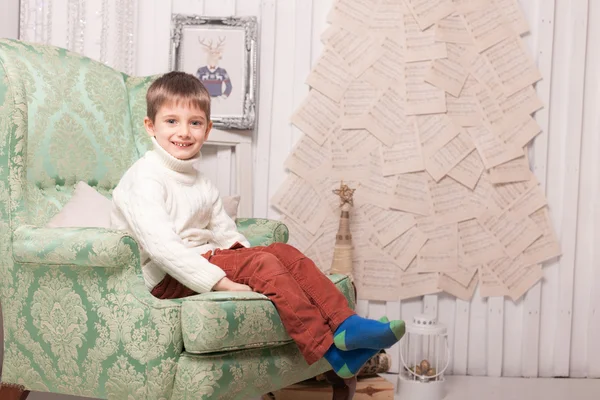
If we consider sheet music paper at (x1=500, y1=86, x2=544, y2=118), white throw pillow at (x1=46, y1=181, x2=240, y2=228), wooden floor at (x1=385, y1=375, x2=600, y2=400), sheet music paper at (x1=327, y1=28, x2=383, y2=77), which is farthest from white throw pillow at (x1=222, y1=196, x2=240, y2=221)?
sheet music paper at (x1=500, y1=86, x2=544, y2=118)

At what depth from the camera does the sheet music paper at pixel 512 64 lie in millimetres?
3346

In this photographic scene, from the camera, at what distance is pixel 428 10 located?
10.8 feet

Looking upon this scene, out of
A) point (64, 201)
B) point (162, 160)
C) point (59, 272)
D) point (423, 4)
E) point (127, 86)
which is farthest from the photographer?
point (423, 4)

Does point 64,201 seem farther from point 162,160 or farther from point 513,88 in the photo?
point 513,88

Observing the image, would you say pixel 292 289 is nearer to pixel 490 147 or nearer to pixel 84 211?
pixel 84 211

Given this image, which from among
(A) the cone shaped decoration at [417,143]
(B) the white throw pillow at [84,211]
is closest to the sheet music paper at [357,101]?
(A) the cone shaped decoration at [417,143]

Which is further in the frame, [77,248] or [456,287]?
[456,287]

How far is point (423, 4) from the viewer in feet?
10.8

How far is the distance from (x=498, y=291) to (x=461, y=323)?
0.69 ft

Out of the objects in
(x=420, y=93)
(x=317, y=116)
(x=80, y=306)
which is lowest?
(x=80, y=306)

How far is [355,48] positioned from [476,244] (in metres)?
0.98

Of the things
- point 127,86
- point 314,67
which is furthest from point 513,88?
point 127,86

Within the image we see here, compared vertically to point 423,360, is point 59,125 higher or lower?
higher

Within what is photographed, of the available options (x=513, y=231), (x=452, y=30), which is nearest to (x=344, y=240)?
(x=513, y=231)
